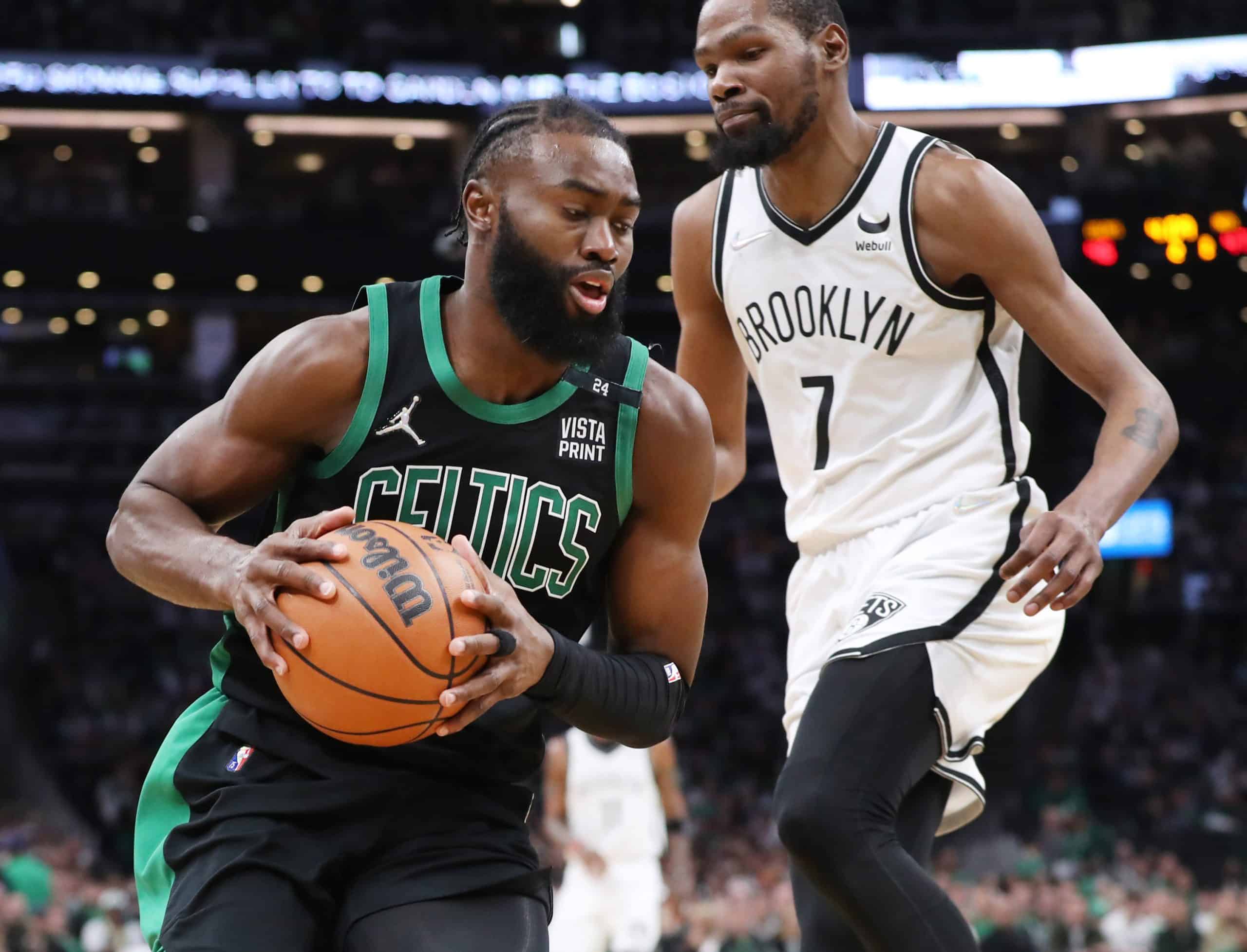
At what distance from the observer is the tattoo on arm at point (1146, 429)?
3621 mm

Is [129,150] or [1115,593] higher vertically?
[129,150]

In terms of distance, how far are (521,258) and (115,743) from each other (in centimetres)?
1887

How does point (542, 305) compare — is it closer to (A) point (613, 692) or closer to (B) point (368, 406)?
(B) point (368, 406)

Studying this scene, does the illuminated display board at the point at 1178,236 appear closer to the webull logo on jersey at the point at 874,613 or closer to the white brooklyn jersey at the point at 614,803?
the white brooklyn jersey at the point at 614,803

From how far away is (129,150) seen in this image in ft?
86.8

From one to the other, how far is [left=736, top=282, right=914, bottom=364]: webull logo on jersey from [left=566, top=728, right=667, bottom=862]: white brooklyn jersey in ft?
17.4

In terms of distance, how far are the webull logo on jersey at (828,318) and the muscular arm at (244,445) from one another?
1295mm

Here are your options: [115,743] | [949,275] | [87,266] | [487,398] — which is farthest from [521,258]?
[87,266]

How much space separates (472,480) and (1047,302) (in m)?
1.50

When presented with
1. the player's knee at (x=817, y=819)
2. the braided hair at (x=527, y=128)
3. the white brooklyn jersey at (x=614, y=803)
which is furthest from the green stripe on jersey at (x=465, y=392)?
the white brooklyn jersey at (x=614, y=803)

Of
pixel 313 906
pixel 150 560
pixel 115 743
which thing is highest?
pixel 150 560

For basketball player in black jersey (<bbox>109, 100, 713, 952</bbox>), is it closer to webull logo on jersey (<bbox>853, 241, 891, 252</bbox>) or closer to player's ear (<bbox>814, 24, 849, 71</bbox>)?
webull logo on jersey (<bbox>853, 241, 891, 252</bbox>)

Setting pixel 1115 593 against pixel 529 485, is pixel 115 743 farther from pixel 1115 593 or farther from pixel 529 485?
pixel 529 485

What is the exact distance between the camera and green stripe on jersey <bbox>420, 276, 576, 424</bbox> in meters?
3.15
